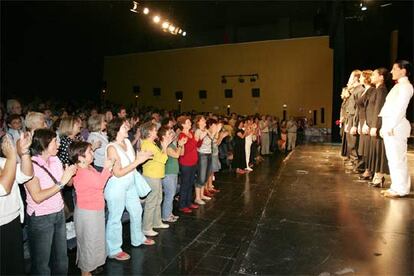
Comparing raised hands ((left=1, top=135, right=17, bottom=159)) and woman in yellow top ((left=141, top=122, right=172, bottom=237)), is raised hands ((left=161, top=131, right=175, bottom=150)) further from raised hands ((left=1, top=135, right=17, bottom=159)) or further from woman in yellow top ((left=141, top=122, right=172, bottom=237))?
raised hands ((left=1, top=135, right=17, bottom=159))

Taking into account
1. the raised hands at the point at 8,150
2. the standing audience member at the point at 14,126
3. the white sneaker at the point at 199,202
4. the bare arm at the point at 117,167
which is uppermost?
the standing audience member at the point at 14,126

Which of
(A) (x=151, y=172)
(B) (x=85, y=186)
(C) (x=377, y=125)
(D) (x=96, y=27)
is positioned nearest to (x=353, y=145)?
(C) (x=377, y=125)

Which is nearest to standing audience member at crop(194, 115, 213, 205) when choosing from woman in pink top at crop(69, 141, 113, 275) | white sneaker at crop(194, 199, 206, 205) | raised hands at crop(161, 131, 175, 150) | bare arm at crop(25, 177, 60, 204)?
white sneaker at crop(194, 199, 206, 205)

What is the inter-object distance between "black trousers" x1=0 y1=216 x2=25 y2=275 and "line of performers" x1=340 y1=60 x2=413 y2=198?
393 cm

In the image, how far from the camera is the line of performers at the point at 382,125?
4.12 meters

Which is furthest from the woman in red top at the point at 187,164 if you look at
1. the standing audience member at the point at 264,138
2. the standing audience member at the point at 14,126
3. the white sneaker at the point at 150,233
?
the standing audience member at the point at 264,138

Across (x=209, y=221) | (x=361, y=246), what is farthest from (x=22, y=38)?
(x=361, y=246)

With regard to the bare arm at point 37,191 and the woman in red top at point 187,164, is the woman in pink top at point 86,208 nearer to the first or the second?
the bare arm at point 37,191

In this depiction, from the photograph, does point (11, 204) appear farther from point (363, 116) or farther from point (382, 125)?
point (363, 116)

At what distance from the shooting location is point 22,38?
489 inches

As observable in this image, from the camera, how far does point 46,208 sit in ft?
8.38

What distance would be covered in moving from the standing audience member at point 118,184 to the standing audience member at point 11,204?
0.96m

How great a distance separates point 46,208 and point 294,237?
206 centimetres

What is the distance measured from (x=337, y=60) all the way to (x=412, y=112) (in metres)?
3.33
